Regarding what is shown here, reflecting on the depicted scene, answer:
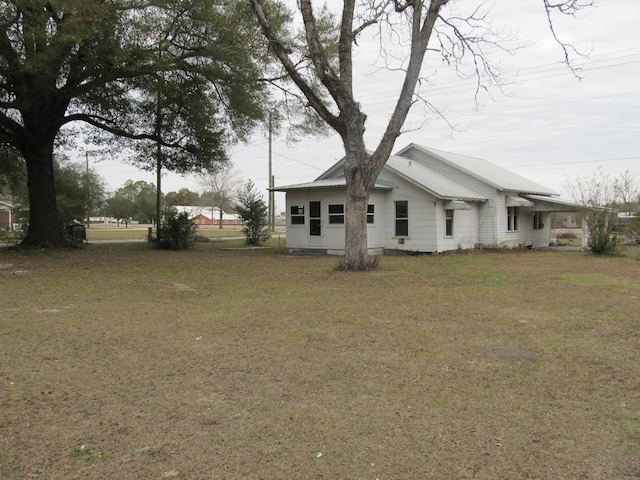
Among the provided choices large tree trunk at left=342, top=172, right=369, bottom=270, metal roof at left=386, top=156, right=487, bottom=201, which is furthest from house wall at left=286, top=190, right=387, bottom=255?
large tree trunk at left=342, top=172, right=369, bottom=270

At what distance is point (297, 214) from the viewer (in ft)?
68.3

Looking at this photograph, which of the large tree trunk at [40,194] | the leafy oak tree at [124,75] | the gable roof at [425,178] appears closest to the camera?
the leafy oak tree at [124,75]

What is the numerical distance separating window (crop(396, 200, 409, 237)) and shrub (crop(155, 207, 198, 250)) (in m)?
8.92

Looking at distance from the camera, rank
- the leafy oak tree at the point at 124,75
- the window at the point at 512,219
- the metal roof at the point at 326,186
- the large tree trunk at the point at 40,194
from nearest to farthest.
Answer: the leafy oak tree at the point at 124,75 → the large tree trunk at the point at 40,194 → the metal roof at the point at 326,186 → the window at the point at 512,219

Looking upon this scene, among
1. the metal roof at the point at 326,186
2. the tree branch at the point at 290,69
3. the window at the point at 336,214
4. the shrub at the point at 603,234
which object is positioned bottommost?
the shrub at the point at 603,234

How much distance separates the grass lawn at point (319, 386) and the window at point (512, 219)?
575 inches

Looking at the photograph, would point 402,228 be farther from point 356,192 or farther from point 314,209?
point 356,192

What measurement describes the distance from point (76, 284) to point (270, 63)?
34.5 feet

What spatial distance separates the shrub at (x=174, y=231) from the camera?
21.2 meters

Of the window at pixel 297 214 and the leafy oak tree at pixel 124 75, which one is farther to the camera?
the window at pixel 297 214

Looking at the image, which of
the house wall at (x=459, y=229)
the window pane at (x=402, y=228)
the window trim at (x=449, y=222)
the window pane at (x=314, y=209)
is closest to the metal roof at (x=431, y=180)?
the house wall at (x=459, y=229)

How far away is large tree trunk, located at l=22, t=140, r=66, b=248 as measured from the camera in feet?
56.9

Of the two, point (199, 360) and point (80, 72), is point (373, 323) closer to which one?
point (199, 360)

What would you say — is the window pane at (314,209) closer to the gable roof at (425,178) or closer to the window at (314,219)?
the window at (314,219)
